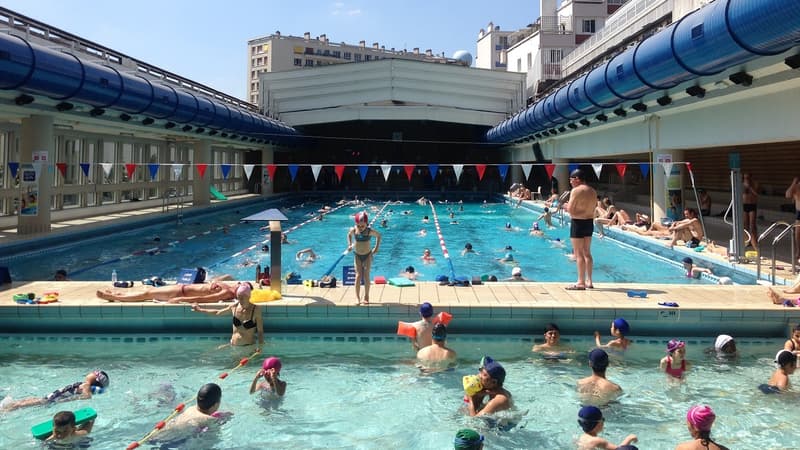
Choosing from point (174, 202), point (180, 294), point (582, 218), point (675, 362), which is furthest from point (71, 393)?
point (174, 202)

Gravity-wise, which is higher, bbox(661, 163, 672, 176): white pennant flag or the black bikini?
bbox(661, 163, 672, 176): white pennant flag

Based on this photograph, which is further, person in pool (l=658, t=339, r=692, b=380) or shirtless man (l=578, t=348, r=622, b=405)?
person in pool (l=658, t=339, r=692, b=380)

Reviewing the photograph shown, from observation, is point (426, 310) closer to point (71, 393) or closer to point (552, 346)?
point (552, 346)

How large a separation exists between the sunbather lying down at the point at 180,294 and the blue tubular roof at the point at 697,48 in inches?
256

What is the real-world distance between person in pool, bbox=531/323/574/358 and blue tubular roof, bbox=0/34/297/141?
9212mm

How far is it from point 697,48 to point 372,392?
20.4ft

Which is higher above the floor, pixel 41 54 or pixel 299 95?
pixel 299 95

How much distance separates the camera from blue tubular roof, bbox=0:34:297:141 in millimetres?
9555

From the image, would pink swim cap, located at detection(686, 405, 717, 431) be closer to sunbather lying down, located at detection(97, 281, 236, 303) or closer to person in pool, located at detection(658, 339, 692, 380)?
person in pool, located at detection(658, 339, 692, 380)

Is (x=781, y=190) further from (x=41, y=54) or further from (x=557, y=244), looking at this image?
(x=41, y=54)

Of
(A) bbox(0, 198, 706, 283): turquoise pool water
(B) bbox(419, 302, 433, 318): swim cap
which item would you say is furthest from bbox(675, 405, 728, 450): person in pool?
(A) bbox(0, 198, 706, 283): turquoise pool water

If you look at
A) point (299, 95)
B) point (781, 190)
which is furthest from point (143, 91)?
point (299, 95)

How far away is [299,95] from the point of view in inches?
1347

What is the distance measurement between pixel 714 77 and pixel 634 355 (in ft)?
18.3
